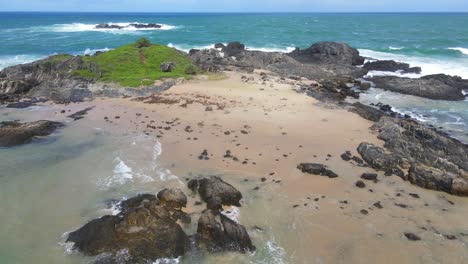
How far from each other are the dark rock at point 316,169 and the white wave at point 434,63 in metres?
34.1

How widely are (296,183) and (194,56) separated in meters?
33.0

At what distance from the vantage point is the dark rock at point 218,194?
15.9 metres

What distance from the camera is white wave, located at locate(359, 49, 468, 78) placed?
46741mm

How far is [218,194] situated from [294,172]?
4.81 metres

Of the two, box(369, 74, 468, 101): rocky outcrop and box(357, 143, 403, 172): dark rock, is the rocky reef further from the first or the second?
box(369, 74, 468, 101): rocky outcrop

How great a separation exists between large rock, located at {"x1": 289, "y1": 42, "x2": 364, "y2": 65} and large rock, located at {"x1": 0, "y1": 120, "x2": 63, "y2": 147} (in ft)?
115

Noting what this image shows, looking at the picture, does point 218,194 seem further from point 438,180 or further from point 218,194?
point 438,180

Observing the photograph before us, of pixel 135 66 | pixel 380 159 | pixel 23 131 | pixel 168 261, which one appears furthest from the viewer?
pixel 135 66

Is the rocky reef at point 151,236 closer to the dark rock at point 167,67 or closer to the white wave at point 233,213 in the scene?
the white wave at point 233,213

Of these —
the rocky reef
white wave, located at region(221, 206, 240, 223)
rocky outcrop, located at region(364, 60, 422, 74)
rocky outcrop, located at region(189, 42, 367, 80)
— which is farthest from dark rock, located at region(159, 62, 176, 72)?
the rocky reef

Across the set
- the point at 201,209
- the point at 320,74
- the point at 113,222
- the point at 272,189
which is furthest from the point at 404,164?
the point at 320,74

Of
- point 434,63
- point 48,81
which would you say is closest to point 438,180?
point 48,81

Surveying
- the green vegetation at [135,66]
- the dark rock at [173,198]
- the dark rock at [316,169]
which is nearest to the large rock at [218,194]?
the dark rock at [173,198]

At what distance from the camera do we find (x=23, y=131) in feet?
77.7
